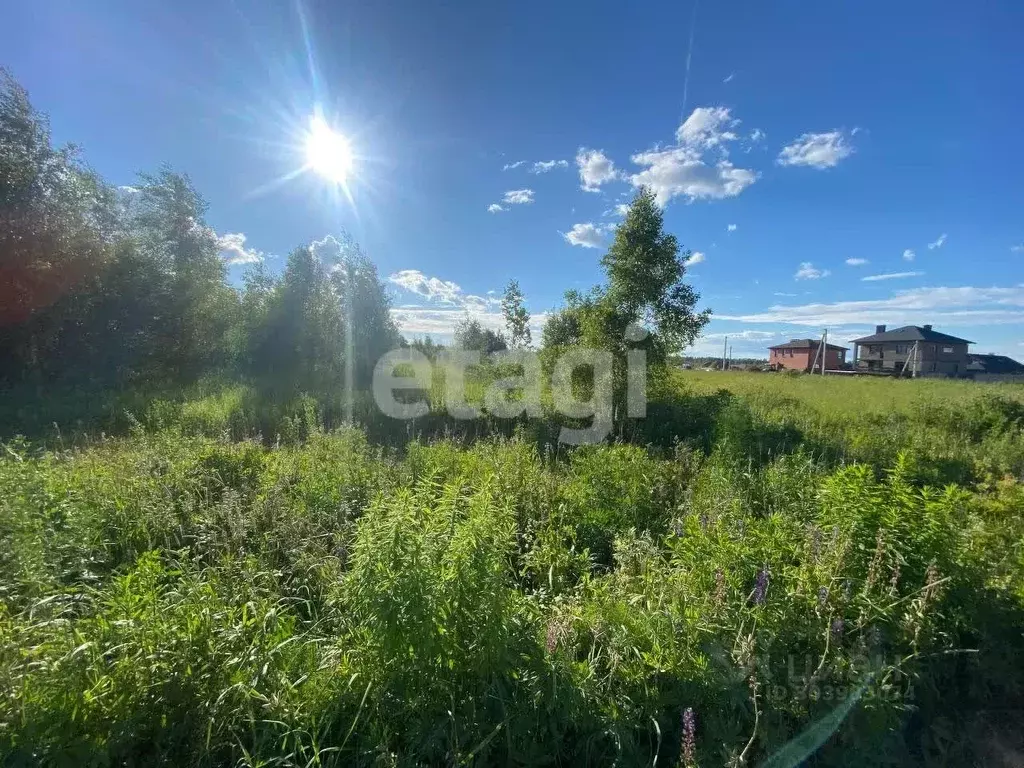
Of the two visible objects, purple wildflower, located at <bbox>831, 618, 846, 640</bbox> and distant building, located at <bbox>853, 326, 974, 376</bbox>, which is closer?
purple wildflower, located at <bbox>831, 618, 846, 640</bbox>

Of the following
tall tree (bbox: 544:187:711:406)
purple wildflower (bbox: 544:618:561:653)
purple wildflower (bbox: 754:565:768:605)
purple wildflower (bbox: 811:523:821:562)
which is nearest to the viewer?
purple wildflower (bbox: 544:618:561:653)

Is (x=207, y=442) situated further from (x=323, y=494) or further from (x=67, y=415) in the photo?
(x=67, y=415)

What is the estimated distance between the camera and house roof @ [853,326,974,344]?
1560 inches

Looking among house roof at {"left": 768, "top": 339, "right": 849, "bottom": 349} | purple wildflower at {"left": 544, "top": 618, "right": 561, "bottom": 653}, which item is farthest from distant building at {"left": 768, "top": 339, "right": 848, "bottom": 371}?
purple wildflower at {"left": 544, "top": 618, "right": 561, "bottom": 653}

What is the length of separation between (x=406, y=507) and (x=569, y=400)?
20.5ft

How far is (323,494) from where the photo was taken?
3.56 m

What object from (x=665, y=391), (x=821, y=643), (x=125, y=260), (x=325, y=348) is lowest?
(x=821, y=643)

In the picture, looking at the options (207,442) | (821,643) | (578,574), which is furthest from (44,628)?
(207,442)

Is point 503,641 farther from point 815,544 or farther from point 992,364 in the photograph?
point 992,364

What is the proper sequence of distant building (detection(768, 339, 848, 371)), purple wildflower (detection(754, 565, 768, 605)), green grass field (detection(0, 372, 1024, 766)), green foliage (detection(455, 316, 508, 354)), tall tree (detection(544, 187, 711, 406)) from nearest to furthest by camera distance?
green grass field (detection(0, 372, 1024, 766))
purple wildflower (detection(754, 565, 768, 605))
tall tree (detection(544, 187, 711, 406))
green foliage (detection(455, 316, 508, 354))
distant building (detection(768, 339, 848, 371))

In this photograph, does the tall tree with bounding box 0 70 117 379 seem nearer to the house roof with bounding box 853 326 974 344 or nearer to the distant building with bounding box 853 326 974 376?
the distant building with bounding box 853 326 974 376

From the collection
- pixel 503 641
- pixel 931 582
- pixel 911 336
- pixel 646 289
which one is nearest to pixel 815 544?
pixel 931 582

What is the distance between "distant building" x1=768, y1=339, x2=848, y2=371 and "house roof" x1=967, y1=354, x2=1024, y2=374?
33.1 ft

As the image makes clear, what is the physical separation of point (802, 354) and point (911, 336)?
1056 centimetres
